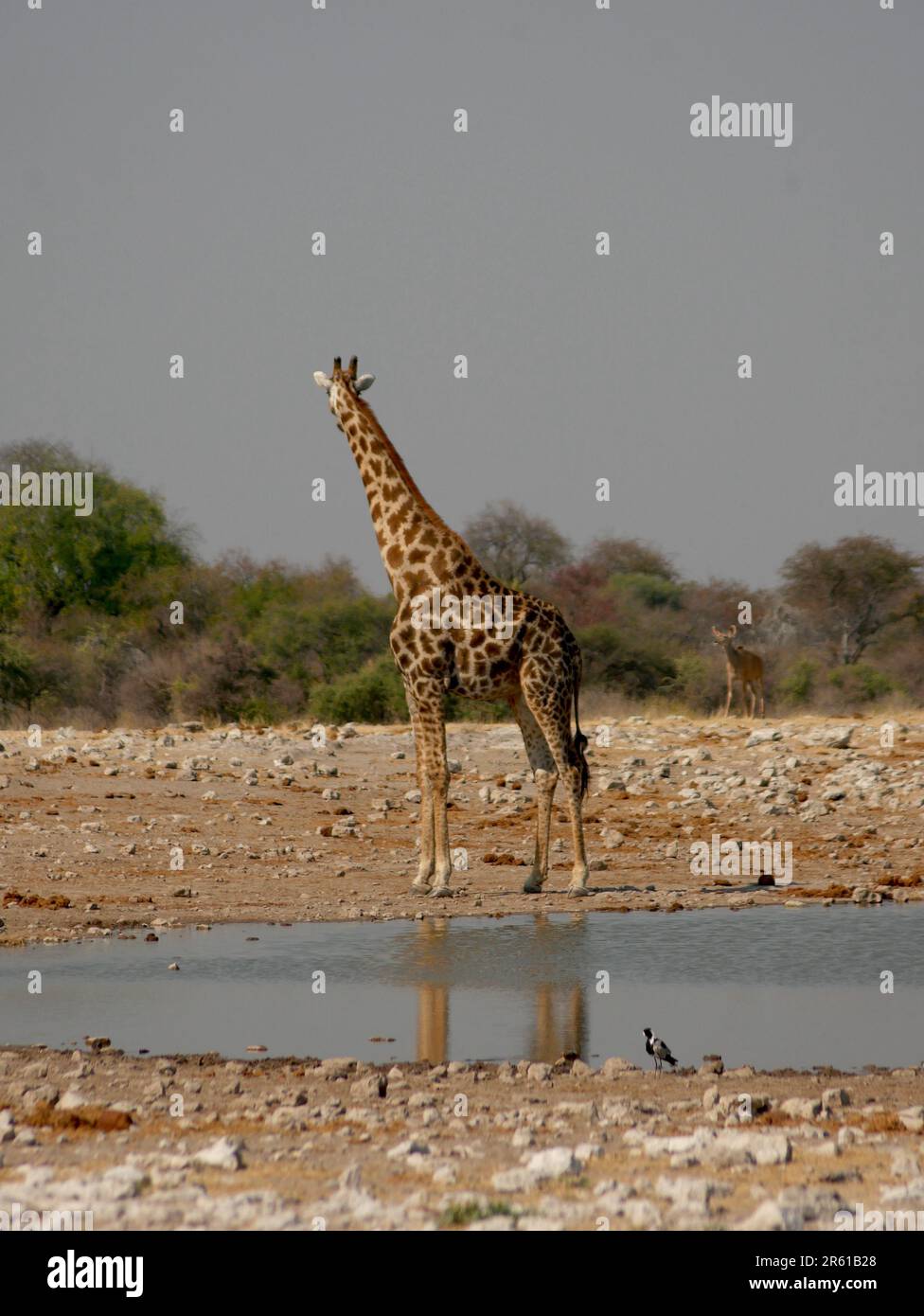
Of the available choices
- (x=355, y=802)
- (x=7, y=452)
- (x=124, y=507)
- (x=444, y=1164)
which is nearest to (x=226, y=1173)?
(x=444, y=1164)

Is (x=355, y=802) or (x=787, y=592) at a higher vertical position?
(x=787, y=592)

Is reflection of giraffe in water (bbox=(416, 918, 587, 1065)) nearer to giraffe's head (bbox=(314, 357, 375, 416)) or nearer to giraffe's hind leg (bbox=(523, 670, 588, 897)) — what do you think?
giraffe's hind leg (bbox=(523, 670, 588, 897))

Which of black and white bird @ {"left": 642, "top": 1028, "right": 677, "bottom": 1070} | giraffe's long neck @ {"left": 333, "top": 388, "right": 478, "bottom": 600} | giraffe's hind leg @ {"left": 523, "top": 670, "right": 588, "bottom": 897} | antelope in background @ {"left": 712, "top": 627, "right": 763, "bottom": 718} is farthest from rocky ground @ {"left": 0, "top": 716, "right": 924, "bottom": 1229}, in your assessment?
antelope in background @ {"left": 712, "top": 627, "right": 763, "bottom": 718}

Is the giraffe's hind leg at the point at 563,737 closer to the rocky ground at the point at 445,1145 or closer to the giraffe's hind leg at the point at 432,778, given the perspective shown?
the giraffe's hind leg at the point at 432,778

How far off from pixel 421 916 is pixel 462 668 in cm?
188

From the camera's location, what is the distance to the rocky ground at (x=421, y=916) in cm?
539

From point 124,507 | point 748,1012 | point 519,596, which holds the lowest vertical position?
point 748,1012

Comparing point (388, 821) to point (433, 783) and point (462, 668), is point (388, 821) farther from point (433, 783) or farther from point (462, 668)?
point (462, 668)

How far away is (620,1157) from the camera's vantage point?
5.89m

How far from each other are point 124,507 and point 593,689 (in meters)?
12.9

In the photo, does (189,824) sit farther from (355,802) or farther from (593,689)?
(593,689)

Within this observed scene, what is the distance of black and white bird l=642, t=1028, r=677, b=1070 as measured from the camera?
7.70 metres

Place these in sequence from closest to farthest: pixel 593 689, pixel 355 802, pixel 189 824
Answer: pixel 189 824, pixel 355 802, pixel 593 689

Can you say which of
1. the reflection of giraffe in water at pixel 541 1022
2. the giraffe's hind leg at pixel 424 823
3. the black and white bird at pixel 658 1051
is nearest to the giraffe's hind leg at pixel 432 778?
the giraffe's hind leg at pixel 424 823
